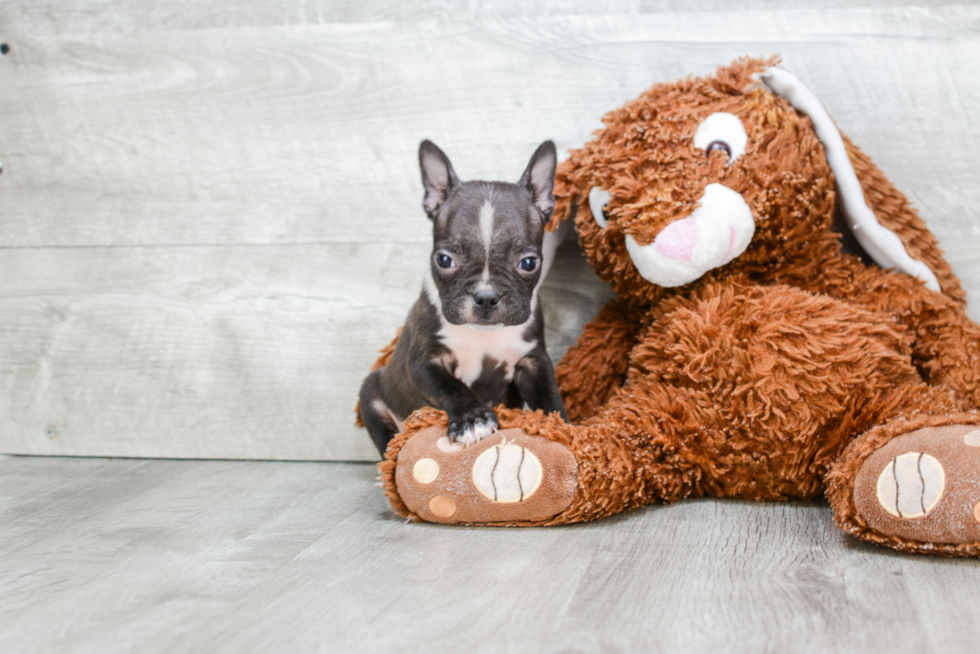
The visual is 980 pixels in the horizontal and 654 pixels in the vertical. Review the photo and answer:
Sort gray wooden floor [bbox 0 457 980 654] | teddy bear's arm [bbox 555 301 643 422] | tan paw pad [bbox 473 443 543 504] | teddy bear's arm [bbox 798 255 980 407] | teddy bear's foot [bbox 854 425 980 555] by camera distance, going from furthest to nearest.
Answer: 1. teddy bear's arm [bbox 555 301 643 422]
2. teddy bear's arm [bbox 798 255 980 407]
3. tan paw pad [bbox 473 443 543 504]
4. teddy bear's foot [bbox 854 425 980 555]
5. gray wooden floor [bbox 0 457 980 654]

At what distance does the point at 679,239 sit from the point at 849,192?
0.43 metres

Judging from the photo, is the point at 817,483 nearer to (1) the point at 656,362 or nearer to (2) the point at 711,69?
(1) the point at 656,362

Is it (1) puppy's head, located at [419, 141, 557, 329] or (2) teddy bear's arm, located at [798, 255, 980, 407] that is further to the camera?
(2) teddy bear's arm, located at [798, 255, 980, 407]

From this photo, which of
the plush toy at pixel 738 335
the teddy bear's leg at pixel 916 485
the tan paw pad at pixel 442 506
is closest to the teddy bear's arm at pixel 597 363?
the plush toy at pixel 738 335

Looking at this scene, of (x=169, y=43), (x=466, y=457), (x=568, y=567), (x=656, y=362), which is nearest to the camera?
(x=568, y=567)


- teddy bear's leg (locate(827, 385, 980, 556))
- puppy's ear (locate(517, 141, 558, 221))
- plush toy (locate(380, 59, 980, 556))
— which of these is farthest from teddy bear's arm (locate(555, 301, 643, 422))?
teddy bear's leg (locate(827, 385, 980, 556))

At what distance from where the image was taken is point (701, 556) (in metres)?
1.40

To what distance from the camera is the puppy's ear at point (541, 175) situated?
5.69 ft

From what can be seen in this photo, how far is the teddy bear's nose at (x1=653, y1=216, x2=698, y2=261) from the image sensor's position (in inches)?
66.6

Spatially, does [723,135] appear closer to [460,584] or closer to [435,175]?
[435,175]

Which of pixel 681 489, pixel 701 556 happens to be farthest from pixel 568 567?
pixel 681 489

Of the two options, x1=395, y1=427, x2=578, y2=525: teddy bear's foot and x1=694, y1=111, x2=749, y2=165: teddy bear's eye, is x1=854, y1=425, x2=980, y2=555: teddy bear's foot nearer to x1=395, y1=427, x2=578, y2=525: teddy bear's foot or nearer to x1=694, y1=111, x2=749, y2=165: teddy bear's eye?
x1=395, y1=427, x2=578, y2=525: teddy bear's foot

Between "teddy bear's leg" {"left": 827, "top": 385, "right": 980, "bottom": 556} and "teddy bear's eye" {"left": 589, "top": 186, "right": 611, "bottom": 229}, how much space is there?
717 mm

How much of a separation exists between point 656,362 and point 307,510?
2.81ft
